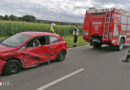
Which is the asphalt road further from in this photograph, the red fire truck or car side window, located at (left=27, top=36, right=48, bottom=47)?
the red fire truck

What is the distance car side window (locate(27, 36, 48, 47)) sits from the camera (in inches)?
214

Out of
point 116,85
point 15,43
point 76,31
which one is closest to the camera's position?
point 116,85

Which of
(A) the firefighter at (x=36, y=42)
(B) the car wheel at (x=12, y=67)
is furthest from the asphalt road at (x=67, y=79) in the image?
(A) the firefighter at (x=36, y=42)

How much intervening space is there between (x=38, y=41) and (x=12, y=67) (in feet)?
5.10

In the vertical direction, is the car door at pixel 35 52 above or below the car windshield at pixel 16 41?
below

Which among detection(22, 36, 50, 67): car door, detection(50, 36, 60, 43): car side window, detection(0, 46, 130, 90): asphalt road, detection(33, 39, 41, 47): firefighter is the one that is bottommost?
detection(0, 46, 130, 90): asphalt road

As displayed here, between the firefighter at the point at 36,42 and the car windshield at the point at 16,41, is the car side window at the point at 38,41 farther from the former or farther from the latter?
the car windshield at the point at 16,41

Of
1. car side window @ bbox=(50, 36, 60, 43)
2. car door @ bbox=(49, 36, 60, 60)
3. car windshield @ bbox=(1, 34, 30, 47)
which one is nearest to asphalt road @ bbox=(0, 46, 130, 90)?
car door @ bbox=(49, 36, 60, 60)

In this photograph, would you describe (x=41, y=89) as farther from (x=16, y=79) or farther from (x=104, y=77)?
(x=104, y=77)

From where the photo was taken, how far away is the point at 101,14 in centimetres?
1026

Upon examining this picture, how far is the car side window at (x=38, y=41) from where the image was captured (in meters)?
5.44

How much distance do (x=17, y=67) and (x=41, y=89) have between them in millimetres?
1622

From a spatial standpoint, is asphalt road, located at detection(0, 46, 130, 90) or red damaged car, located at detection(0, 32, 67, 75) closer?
asphalt road, located at detection(0, 46, 130, 90)

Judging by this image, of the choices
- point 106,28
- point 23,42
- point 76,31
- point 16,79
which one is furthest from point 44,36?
point 76,31
